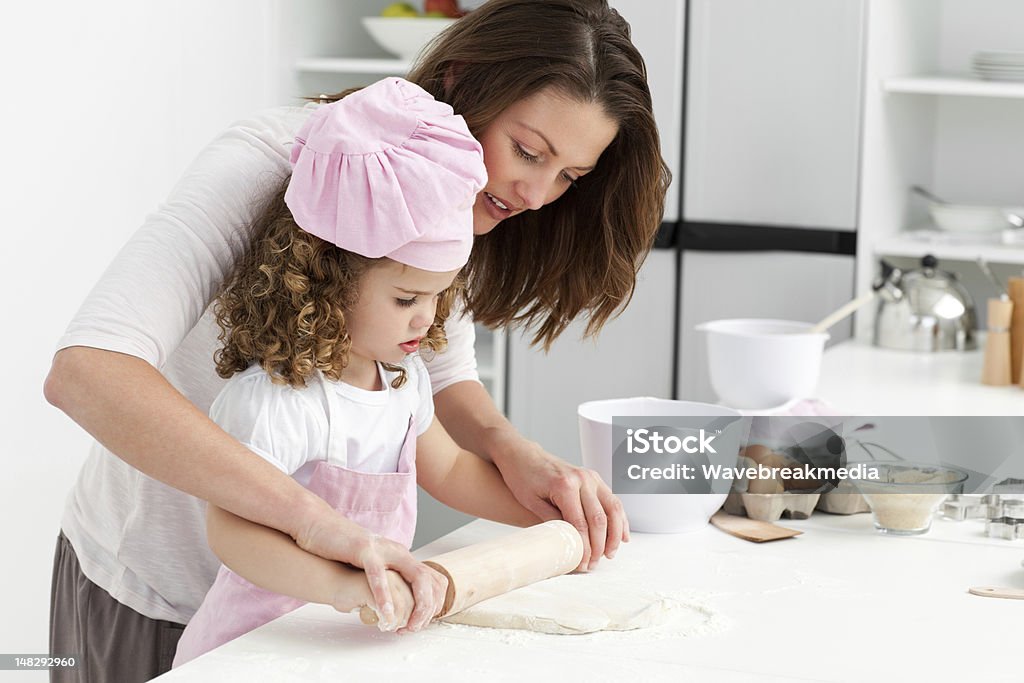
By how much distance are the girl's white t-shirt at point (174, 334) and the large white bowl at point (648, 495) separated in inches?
6.5

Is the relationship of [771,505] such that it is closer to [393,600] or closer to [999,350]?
[393,600]

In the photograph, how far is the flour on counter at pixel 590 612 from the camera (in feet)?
3.56

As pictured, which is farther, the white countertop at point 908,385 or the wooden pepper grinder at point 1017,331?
the wooden pepper grinder at point 1017,331

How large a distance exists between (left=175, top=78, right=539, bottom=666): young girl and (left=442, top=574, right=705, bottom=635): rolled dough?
0.32ft

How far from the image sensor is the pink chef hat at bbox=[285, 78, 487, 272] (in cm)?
108

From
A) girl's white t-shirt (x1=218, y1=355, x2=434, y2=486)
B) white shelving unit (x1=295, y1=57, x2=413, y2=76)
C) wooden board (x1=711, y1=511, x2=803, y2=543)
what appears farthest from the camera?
white shelving unit (x1=295, y1=57, x2=413, y2=76)

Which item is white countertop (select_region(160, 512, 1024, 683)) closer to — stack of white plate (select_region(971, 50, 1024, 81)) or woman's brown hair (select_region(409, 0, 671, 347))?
woman's brown hair (select_region(409, 0, 671, 347))

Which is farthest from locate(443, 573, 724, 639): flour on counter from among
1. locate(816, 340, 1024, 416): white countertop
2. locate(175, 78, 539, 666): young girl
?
locate(816, 340, 1024, 416): white countertop

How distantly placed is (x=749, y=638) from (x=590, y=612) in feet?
0.46

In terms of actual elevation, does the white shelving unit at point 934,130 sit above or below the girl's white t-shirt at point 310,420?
above

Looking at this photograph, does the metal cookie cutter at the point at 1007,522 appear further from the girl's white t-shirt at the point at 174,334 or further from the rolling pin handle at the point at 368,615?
the rolling pin handle at the point at 368,615

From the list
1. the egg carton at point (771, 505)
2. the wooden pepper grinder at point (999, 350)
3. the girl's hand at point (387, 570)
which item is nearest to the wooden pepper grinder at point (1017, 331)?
the wooden pepper grinder at point (999, 350)

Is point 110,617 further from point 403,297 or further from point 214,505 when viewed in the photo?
point 403,297

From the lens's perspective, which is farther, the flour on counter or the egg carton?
the egg carton
